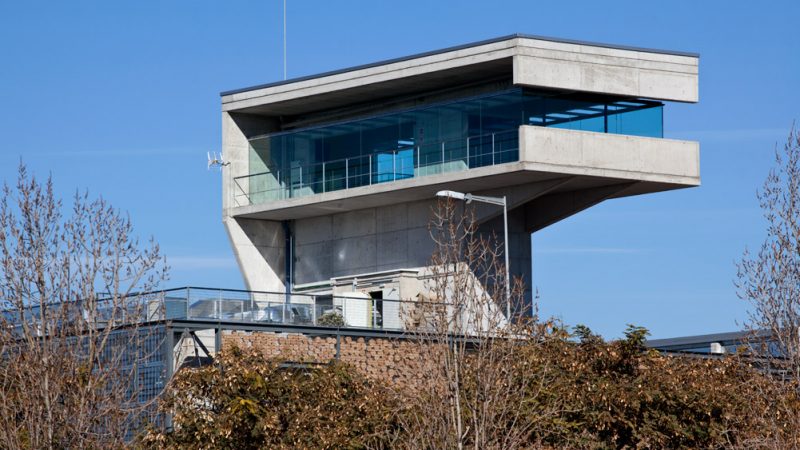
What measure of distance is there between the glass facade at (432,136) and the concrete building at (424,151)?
5 cm

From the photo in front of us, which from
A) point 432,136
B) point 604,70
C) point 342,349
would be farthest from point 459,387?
point 604,70

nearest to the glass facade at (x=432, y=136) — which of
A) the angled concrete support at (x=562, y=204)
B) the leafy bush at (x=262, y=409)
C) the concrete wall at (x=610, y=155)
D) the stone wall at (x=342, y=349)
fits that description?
the concrete wall at (x=610, y=155)

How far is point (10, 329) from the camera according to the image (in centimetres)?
3244

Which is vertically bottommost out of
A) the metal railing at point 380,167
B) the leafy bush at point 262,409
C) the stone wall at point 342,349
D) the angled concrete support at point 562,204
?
the leafy bush at point 262,409

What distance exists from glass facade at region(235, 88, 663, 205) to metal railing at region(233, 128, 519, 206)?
0.03 metres

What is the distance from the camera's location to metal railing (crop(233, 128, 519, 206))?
5494 centimetres

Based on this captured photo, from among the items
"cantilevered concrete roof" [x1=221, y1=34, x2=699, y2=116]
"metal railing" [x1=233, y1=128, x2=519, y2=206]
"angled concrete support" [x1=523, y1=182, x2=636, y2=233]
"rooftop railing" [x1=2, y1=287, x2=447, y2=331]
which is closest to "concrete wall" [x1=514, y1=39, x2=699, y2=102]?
"cantilevered concrete roof" [x1=221, y1=34, x2=699, y2=116]

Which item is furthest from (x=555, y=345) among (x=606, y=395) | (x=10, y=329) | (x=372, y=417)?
(x=10, y=329)

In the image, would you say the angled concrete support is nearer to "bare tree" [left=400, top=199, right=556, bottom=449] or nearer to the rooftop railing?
the rooftop railing

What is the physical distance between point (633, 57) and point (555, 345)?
17645 millimetres

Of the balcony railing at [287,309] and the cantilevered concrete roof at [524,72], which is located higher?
the cantilevered concrete roof at [524,72]

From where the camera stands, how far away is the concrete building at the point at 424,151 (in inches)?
2160

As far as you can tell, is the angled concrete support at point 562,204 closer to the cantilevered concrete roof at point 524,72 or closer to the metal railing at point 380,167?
the cantilevered concrete roof at point 524,72

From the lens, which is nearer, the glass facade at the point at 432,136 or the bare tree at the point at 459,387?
the bare tree at the point at 459,387
